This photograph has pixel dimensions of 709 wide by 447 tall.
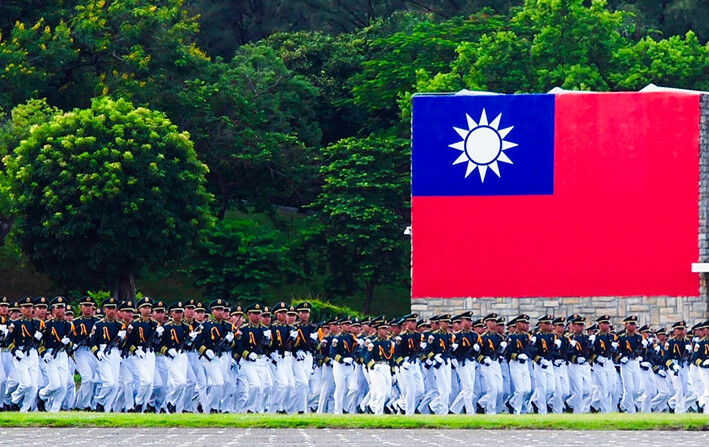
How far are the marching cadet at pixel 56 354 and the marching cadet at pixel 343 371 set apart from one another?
448cm

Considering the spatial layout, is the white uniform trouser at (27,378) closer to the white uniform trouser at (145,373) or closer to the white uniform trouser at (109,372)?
the white uniform trouser at (109,372)

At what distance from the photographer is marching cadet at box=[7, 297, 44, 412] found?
28.2m

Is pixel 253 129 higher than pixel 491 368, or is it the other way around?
pixel 253 129

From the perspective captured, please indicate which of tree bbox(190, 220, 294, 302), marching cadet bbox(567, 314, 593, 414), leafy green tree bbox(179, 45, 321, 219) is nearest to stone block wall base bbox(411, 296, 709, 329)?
marching cadet bbox(567, 314, 593, 414)

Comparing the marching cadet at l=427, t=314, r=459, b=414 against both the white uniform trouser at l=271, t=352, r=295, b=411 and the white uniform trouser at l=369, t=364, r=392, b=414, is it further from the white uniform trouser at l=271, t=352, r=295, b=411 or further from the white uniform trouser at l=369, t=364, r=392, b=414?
the white uniform trouser at l=271, t=352, r=295, b=411

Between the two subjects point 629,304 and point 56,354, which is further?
point 629,304

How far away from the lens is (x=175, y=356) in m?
28.9

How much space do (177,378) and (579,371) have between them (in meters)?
7.35

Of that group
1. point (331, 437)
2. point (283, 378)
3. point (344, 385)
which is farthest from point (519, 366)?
point (331, 437)

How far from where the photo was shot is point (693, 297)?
129 ft

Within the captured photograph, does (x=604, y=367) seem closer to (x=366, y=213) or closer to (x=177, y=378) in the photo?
(x=177, y=378)

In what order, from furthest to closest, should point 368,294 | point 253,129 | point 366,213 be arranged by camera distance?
point 253,129 < point 368,294 < point 366,213

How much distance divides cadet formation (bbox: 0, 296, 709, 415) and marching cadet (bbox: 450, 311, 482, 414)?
0.9 inches

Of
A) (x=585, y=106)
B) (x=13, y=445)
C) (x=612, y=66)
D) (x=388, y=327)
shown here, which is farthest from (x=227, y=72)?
(x=13, y=445)
